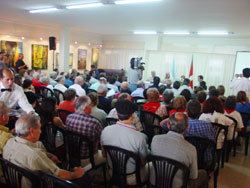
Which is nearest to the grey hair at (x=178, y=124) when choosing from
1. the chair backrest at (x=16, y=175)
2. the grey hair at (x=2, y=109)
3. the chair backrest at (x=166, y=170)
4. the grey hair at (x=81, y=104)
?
the chair backrest at (x=166, y=170)

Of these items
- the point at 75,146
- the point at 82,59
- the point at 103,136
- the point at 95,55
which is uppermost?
the point at 95,55

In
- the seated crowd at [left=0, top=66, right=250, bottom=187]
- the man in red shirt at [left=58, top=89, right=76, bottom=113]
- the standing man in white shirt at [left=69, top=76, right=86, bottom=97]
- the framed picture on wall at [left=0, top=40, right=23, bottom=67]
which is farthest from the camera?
the framed picture on wall at [left=0, top=40, right=23, bottom=67]

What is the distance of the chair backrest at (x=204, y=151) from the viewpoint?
2436 mm

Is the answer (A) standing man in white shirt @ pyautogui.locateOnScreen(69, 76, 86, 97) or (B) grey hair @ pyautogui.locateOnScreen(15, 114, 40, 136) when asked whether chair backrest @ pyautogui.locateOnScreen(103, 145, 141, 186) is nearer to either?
(B) grey hair @ pyautogui.locateOnScreen(15, 114, 40, 136)

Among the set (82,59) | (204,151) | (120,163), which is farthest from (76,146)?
(82,59)

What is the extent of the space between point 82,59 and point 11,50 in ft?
14.4

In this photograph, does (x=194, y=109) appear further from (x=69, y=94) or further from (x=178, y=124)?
(x=69, y=94)

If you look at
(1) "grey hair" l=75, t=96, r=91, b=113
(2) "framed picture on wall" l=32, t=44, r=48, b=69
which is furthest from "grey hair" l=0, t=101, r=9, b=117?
(2) "framed picture on wall" l=32, t=44, r=48, b=69

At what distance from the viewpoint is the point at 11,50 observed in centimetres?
984

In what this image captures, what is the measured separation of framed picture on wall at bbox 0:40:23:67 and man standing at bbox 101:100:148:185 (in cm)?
898

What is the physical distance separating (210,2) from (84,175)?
448 centimetres

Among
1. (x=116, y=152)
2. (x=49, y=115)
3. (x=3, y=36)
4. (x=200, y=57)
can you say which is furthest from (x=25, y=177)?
(x=200, y=57)

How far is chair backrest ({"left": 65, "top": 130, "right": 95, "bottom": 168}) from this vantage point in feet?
7.93

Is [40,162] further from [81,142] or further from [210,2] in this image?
[210,2]
